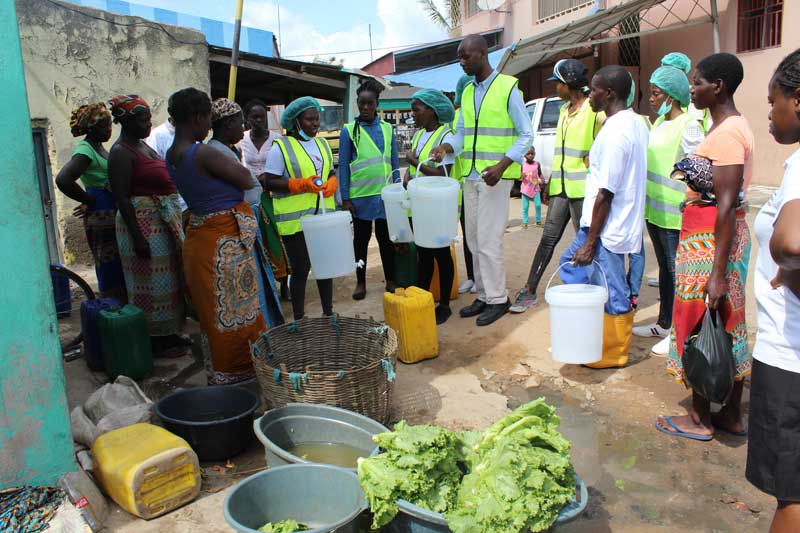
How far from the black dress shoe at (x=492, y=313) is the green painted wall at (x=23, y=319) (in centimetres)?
313

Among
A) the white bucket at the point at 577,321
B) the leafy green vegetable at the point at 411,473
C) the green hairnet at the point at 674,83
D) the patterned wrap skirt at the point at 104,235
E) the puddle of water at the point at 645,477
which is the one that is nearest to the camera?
the leafy green vegetable at the point at 411,473

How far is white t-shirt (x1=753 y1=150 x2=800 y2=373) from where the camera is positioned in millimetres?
1797

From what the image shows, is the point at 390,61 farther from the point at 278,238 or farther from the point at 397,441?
the point at 397,441

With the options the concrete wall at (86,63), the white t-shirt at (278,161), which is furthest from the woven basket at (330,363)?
the concrete wall at (86,63)

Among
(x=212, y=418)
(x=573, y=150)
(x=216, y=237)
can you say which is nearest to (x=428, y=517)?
(x=212, y=418)

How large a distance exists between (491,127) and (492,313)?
1.47 m

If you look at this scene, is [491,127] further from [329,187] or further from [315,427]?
[315,427]

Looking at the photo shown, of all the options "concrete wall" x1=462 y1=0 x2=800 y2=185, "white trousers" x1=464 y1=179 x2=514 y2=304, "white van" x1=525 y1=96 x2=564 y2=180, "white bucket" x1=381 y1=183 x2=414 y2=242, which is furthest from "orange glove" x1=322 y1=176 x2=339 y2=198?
"concrete wall" x1=462 y1=0 x2=800 y2=185

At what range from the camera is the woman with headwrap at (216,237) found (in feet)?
11.5

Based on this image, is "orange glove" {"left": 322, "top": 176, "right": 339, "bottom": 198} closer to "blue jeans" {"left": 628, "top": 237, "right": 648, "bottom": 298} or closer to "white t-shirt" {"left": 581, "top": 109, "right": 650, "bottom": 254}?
"white t-shirt" {"left": 581, "top": 109, "right": 650, "bottom": 254}

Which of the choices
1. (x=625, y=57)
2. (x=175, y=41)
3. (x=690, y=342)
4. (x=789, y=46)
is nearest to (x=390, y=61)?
(x=625, y=57)

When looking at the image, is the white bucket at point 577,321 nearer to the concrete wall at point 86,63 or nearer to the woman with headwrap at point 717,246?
the woman with headwrap at point 717,246

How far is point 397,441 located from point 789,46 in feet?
37.0

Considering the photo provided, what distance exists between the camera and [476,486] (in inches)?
82.8
